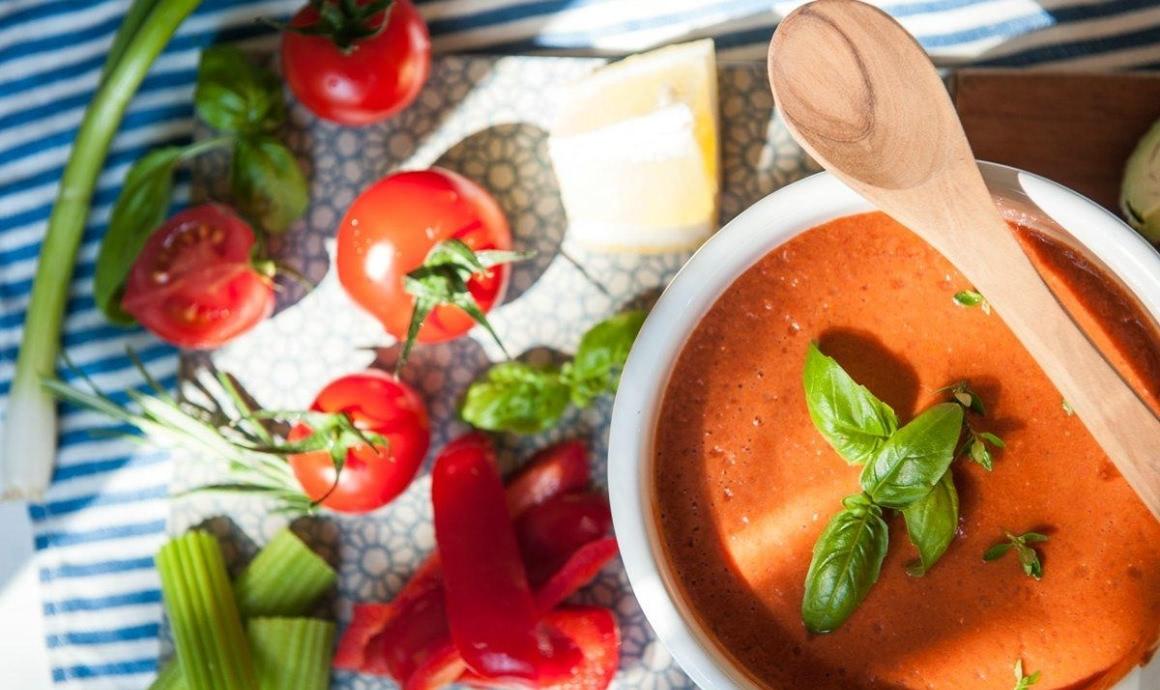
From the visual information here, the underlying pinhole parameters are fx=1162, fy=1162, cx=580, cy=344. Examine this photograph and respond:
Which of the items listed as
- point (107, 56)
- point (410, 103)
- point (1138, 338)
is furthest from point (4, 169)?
point (1138, 338)

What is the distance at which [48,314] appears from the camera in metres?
2.00

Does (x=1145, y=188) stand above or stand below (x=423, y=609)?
above

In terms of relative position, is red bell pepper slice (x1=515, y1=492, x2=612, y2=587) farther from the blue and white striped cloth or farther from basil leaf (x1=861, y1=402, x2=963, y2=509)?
the blue and white striped cloth

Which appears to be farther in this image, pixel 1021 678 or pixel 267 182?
pixel 267 182

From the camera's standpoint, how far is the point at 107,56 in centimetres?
204

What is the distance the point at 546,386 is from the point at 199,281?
0.58 metres

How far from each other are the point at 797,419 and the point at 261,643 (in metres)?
0.97

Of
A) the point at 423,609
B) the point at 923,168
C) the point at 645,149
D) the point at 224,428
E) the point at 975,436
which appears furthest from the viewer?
the point at 224,428

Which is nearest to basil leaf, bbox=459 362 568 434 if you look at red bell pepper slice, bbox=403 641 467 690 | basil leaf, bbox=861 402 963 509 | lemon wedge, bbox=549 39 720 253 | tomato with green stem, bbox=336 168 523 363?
tomato with green stem, bbox=336 168 523 363

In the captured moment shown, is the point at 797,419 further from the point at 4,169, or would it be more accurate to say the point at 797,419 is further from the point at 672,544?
the point at 4,169

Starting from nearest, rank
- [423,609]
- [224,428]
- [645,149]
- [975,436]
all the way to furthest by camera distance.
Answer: [975,436], [645,149], [423,609], [224,428]

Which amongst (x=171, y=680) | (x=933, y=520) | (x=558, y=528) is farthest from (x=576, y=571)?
(x=171, y=680)

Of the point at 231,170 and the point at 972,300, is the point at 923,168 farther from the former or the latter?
the point at 231,170

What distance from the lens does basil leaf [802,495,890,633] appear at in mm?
1417
